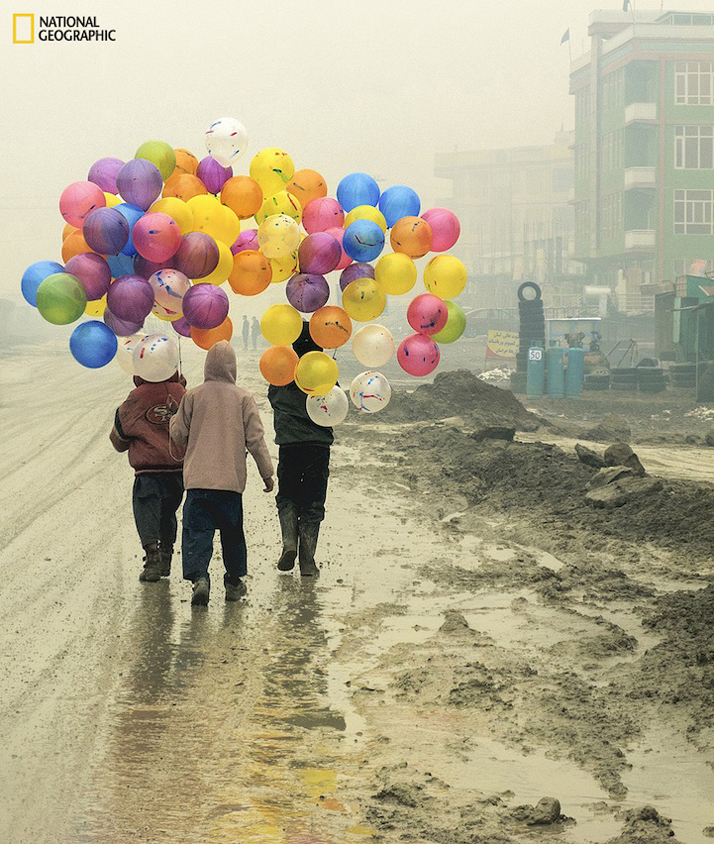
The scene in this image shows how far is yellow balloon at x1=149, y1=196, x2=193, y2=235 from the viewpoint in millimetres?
7906

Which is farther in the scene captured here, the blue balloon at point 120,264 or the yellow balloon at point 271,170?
the yellow balloon at point 271,170

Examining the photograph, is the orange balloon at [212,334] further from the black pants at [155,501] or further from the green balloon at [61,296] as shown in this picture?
the black pants at [155,501]

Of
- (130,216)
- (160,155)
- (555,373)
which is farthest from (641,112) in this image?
(130,216)

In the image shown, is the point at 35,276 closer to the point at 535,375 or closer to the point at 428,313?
the point at 428,313

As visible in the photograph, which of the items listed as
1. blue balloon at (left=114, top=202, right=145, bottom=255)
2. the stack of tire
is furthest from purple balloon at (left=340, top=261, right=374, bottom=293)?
the stack of tire

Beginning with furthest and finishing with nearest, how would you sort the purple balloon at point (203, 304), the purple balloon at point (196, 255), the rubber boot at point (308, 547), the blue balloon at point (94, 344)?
the rubber boot at point (308, 547) → the blue balloon at point (94, 344) → the purple balloon at point (203, 304) → the purple balloon at point (196, 255)

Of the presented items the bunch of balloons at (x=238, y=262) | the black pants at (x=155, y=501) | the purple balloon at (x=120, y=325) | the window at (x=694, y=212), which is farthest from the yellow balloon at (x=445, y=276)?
the window at (x=694, y=212)

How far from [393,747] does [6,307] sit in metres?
64.0

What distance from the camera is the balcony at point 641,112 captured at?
247ft

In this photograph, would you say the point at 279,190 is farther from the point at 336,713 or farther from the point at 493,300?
the point at 493,300

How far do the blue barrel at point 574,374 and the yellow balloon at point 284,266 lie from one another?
23.8 metres

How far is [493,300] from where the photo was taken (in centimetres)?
9031

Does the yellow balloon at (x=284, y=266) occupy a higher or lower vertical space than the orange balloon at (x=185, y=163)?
lower

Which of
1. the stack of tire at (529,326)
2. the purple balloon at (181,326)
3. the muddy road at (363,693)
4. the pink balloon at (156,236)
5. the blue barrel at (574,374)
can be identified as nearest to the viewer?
the muddy road at (363,693)
